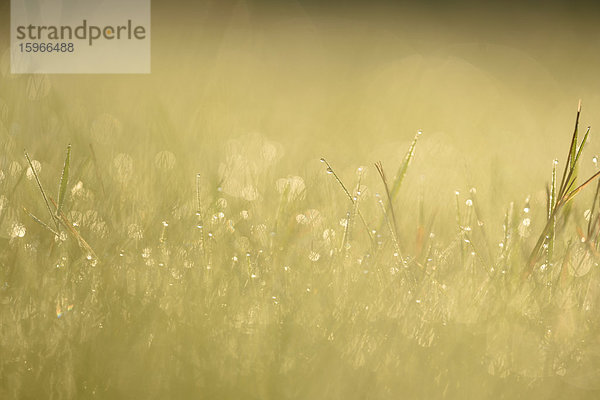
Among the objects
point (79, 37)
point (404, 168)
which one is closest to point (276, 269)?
point (404, 168)

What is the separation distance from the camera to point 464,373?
708 mm

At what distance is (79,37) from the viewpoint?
369cm

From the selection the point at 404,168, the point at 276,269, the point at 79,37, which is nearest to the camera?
the point at 276,269

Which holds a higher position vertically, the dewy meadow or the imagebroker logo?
the imagebroker logo

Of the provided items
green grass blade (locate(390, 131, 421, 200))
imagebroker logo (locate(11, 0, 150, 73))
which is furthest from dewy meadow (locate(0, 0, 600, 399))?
imagebroker logo (locate(11, 0, 150, 73))

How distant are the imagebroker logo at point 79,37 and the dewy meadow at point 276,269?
1304 mm

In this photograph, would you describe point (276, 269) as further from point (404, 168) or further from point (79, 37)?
point (79, 37)

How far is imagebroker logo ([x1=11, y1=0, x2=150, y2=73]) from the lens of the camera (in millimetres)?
3256

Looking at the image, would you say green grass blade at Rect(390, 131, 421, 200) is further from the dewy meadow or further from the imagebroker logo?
the imagebroker logo

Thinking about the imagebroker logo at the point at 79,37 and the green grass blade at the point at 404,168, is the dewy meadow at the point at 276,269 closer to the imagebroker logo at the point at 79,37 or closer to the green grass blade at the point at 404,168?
the green grass blade at the point at 404,168

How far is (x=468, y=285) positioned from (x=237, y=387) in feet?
1.21

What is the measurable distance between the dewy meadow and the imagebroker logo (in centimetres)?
130

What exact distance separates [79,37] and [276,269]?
326 centimetres

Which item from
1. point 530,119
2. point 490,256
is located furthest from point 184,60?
point 490,256
